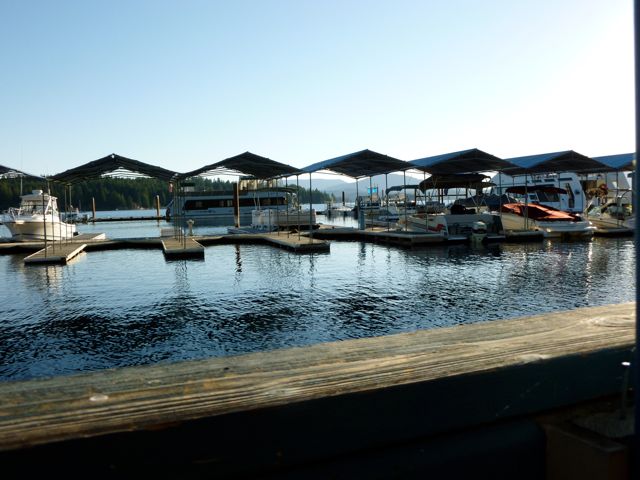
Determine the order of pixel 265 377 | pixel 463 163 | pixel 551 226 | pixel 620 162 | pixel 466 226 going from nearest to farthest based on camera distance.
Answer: pixel 265 377
pixel 466 226
pixel 551 226
pixel 463 163
pixel 620 162

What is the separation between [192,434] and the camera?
1250 millimetres

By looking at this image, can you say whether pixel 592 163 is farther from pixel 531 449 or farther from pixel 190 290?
pixel 531 449

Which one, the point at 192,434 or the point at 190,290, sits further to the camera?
the point at 190,290

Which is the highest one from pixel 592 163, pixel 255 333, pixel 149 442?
pixel 592 163

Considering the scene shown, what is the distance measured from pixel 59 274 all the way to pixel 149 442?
54.7 feet

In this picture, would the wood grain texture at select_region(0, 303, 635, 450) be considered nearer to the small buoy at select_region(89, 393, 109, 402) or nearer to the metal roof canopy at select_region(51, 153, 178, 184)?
the small buoy at select_region(89, 393, 109, 402)

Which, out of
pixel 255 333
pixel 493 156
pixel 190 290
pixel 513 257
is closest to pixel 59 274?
pixel 190 290

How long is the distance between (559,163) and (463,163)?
24.1 feet

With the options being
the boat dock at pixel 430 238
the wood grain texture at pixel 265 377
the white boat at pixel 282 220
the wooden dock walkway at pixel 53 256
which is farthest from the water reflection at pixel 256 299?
the white boat at pixel 282 220

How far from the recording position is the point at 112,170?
24250mm

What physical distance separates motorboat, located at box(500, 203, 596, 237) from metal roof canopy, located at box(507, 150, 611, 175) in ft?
7.79

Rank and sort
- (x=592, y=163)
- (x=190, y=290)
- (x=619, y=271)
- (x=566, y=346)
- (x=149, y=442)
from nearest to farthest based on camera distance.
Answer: (x=149, y=442) → (x=566, y=346) → (x=190, y=290) → (x=619, y=271) → (x=592, y=163)

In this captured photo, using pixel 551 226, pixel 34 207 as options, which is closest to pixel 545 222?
pixel 551 226

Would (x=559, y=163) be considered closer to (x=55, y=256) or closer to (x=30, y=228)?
(x=55, y=256)
